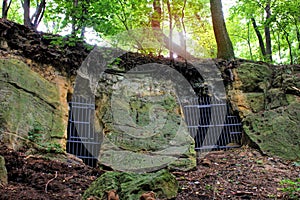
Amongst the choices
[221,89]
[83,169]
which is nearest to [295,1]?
[221,89]

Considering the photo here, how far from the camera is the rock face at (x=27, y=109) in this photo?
5066mm

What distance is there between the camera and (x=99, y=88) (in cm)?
733

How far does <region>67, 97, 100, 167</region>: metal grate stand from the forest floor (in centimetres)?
177

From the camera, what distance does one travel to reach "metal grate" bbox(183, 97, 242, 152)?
763 centimetres

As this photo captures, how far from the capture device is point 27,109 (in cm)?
551

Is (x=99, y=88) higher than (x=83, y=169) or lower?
higher

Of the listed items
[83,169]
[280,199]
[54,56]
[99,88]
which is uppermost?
[54,56]

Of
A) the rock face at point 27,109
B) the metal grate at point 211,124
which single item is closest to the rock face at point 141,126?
the metal grate at point 211,124

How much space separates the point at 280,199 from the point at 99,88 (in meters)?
4.89

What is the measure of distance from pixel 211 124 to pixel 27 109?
15.1 feet

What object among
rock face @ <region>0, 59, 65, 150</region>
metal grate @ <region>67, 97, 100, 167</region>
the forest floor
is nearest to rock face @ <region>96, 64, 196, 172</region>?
metal grate @ <region>67, 97, 100, 167</region>

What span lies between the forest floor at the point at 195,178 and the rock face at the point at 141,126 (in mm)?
518

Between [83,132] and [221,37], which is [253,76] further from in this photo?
[83,132]

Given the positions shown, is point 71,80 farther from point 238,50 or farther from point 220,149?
point 238,50
